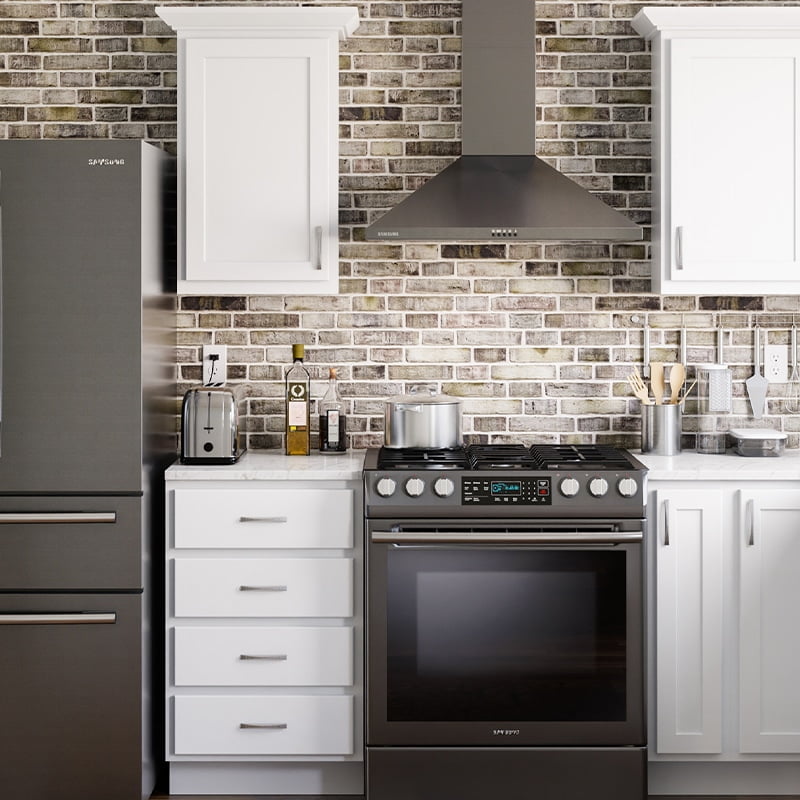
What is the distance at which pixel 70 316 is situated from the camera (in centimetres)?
274

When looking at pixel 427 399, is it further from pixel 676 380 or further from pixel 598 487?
pixel 676 380

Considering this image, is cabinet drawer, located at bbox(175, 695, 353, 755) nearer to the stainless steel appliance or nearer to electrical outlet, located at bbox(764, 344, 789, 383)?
the stainless steel appliance

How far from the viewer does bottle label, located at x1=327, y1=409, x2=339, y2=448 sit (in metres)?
3.19

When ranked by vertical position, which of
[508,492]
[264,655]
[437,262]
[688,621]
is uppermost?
[437,262]

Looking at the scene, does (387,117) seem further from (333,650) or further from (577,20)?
(333,650)

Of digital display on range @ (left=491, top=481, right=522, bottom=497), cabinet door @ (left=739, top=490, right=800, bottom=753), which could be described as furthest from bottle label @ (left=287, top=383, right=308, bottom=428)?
cabinet door @ (left=739, top=490, right=800, bottom=753)

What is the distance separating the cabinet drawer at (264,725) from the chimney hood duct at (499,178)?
1.46m

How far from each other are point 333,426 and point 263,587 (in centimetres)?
62

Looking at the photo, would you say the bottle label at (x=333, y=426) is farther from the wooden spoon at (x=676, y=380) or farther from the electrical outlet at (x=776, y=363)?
the electrical outlet at (x=776, y=363)

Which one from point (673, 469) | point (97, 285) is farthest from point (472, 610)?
point (97, 285)

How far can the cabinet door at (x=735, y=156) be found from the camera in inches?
118

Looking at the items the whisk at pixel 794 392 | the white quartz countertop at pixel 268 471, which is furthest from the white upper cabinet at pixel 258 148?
the whisk at pixel 794 392

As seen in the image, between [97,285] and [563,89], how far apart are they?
176 centimetres

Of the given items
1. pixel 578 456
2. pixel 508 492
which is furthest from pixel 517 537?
pixel 578 456
